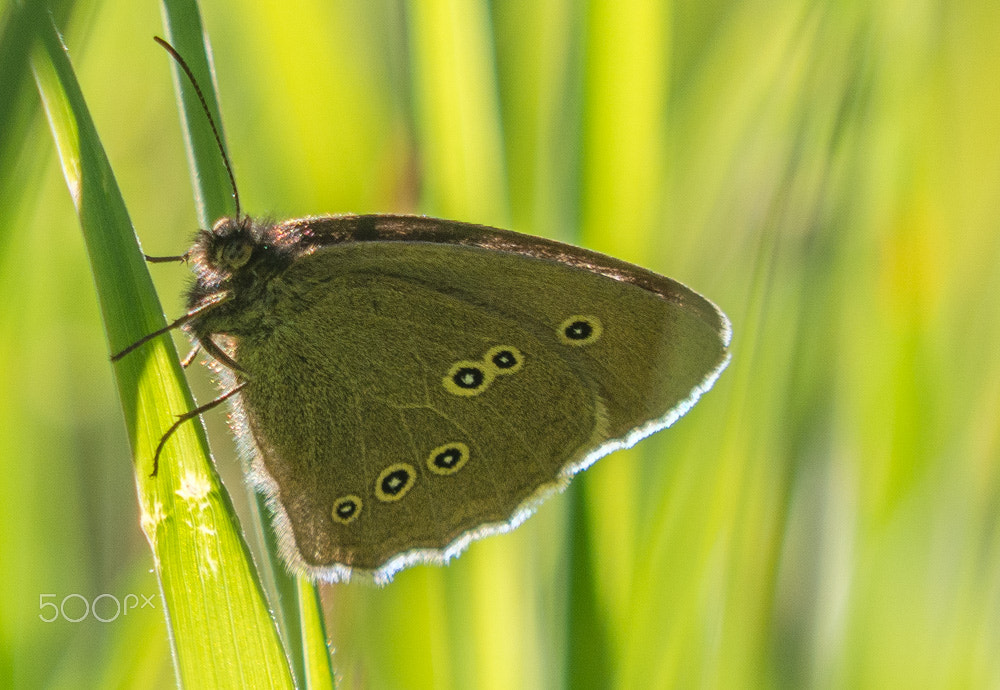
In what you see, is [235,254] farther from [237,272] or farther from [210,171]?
[210,171]

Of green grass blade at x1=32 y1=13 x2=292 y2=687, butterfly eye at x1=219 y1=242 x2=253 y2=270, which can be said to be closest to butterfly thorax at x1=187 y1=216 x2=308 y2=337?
butterfly eye at x1=219 y1=242 x2=253 y2=270

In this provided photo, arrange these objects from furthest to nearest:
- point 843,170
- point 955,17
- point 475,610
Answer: point 955,17
point 843,170
point 475,610

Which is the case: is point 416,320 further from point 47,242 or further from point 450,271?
point 47,242

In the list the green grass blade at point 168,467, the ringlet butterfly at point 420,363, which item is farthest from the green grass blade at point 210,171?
the ringlet butterfly at point 420,363

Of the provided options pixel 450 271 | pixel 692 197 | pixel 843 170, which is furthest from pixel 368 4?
pixel 843 170

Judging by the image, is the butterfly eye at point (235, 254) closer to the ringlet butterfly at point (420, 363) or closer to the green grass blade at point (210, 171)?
the ringlet butterfly at point (420, 363)

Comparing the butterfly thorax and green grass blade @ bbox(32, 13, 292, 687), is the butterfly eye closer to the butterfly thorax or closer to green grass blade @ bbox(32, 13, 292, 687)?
the butterfly thorax
